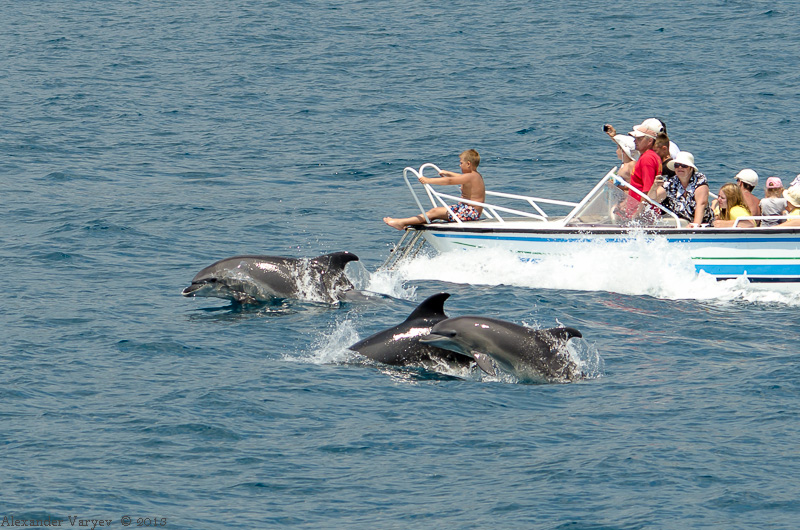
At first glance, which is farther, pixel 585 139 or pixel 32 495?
pixel 585 139

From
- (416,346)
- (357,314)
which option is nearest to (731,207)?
(357,314)

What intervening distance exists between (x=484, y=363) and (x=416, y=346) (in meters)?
1.12

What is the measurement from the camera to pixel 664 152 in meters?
17.1

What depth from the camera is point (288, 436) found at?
11.2 meters

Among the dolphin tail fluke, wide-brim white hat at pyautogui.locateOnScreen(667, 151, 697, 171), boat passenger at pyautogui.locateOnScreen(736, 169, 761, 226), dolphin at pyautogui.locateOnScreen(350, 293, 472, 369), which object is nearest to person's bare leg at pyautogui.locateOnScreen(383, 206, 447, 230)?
wide-brim white hat at pyautogui.locateOnScreen(667, 151, 697, 171)

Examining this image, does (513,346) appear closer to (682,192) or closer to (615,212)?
(615,212)

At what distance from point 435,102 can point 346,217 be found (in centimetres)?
1076

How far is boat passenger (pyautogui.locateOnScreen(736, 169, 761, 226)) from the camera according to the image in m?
16.3

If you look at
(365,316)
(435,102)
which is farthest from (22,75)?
(365,316)

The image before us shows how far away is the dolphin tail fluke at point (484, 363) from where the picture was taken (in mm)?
12219

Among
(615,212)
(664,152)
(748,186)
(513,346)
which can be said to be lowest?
(513,346)

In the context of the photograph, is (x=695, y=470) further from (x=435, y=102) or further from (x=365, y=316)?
(x=435, y=102)

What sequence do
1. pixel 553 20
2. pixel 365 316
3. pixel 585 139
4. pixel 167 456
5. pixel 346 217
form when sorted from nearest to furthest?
pixel 167 456, pixel 365 316, pixel 346 217, pixel 585 139, pixel 553 20

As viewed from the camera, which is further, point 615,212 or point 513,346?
point 615,212
